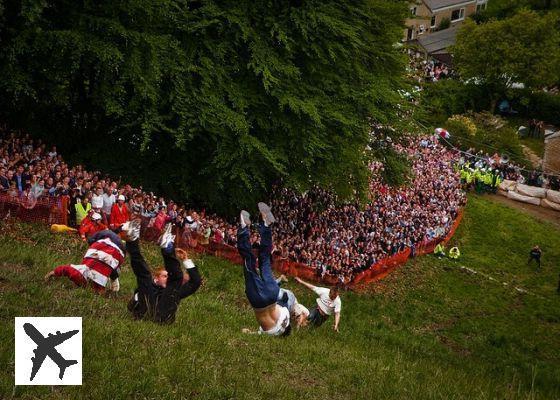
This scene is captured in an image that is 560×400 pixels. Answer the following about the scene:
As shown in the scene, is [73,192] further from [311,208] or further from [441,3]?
[441,3]

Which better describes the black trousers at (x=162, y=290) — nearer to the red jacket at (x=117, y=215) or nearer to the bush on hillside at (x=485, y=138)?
the red jacket at (x=117, y=215)

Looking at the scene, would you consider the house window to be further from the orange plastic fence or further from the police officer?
the orange plastic fence

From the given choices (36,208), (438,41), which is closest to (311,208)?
(36,208)

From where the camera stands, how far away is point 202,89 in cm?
2083

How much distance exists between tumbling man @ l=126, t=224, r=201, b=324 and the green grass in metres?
0.30

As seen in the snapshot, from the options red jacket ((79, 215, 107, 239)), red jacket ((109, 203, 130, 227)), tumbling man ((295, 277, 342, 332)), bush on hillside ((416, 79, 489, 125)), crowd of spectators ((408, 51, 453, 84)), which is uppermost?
crowd of spectators ((408, 51, 453, 84))

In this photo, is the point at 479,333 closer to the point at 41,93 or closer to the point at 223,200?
the point at 223,200

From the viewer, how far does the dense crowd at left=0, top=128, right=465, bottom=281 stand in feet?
54.0

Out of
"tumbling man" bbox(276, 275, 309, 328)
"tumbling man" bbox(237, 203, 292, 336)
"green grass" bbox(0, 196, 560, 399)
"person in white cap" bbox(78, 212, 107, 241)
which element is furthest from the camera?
"person in white cap" bbox(78, 212, 107, 241)

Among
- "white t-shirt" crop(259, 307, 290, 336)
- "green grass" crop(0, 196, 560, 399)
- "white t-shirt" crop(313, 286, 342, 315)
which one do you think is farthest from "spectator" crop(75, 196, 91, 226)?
"white t-shirt" crop(259, 307, 290, 336)

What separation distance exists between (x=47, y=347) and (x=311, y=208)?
21.9m

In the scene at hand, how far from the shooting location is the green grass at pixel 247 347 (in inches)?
264

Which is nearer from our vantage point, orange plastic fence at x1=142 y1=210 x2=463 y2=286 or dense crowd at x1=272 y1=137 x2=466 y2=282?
orange plastic fence at x1=142 y1=210 x2=463 y2=286

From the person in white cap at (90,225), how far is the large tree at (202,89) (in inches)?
176
